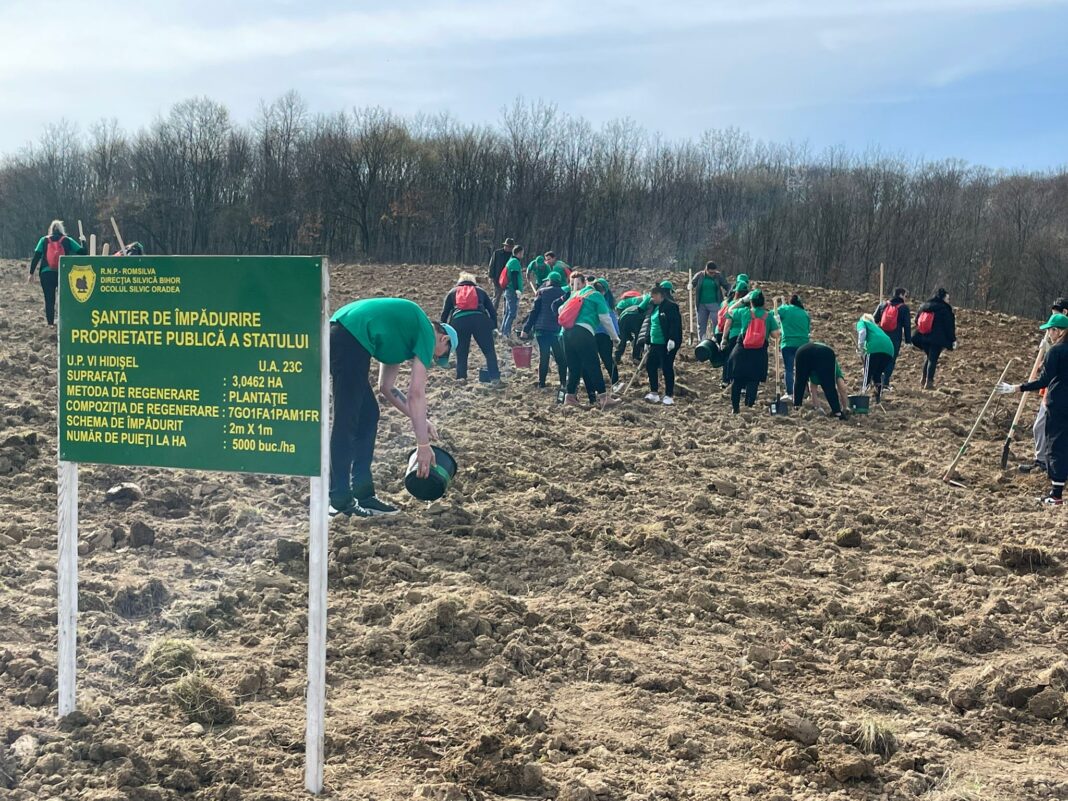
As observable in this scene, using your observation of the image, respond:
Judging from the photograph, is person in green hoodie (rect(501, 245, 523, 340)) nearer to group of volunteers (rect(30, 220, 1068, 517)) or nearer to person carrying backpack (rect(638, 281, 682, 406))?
group of volunteers (rect(30, 220, 1068, 517))

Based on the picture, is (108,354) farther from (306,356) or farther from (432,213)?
(432,213)

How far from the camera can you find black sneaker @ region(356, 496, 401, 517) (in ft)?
21.7

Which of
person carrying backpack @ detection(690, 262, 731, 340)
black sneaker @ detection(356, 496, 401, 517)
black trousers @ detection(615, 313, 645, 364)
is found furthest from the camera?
person carrying backpack @ detection(690, 262, 731, 340)

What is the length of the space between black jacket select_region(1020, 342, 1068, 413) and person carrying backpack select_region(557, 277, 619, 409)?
487 centimetres

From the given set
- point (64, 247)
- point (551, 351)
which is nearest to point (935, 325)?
point (551, 351)

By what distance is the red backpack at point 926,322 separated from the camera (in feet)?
46.2

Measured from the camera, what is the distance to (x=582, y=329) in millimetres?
11344

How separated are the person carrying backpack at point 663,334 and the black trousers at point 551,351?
3.83 feet

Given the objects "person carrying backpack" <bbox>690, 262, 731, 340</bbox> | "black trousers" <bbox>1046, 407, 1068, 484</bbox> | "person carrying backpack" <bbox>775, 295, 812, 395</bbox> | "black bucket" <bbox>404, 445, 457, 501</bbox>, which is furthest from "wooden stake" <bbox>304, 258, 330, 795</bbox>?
"person carrying backpack" <bbox>690, 262, 731, 340</bbox>

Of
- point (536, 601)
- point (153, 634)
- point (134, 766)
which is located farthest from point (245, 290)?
point (536, 601)

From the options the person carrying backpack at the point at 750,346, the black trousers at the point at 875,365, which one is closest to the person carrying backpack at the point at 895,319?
the black trousers at the point at 875,365

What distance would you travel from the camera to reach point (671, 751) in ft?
12.3

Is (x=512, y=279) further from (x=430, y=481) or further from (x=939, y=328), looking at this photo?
(x=430, y=481)

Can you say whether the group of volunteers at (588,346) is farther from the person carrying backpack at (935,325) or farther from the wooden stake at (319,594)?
the wooden stake at (319,594)
